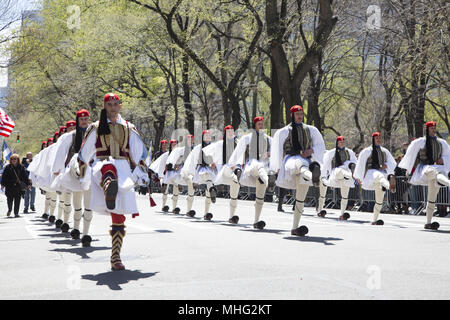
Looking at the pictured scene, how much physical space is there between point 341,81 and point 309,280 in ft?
128

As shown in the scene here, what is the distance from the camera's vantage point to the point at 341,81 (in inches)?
1754

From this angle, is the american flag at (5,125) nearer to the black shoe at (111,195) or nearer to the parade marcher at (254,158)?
the parade marcher at (254,158)

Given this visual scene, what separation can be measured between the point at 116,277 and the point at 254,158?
24.0 ft

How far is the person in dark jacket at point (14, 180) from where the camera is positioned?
→ 876 inches

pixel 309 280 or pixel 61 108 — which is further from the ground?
pixel 61 108

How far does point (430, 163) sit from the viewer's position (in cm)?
1371

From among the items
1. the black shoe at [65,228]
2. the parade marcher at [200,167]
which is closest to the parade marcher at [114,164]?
the black shoe at [65,228]

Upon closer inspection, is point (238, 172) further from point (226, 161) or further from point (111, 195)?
point (111, 195)

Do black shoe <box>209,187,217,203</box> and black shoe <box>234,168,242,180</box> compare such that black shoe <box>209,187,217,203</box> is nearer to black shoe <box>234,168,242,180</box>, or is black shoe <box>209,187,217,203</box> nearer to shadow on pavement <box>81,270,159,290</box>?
black shoe <box>234,168,242,180</box>

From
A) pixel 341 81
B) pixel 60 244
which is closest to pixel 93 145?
pixel 60 244

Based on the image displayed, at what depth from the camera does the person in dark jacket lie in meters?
22.2

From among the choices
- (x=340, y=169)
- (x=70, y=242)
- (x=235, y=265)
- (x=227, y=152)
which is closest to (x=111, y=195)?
(x=235, y=265)

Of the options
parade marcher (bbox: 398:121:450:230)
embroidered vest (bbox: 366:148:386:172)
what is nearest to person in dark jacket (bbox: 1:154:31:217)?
embroidered vest (bbox: 366:148:386:172)
